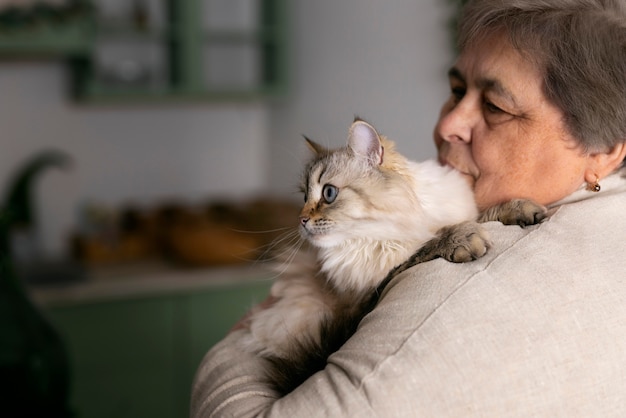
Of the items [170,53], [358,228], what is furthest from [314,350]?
[170,53]

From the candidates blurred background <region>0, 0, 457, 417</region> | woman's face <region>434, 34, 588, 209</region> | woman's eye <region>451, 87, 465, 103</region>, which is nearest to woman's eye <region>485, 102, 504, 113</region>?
woman's face <region>434, 34, 588, 209</region>

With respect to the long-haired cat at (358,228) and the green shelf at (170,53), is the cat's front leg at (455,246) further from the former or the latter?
the green shelf at (170,53)

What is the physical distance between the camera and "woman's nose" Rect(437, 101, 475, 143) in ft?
4.13

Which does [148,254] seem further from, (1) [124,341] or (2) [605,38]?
(2) [605,38]

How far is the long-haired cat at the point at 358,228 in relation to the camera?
1140 millimetres

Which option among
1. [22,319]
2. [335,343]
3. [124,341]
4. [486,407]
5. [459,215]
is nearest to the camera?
[486,407]

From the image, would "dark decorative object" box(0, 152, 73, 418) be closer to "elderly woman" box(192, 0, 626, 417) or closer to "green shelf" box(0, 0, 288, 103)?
"elderly woman" box(192, 0, 626, 417)

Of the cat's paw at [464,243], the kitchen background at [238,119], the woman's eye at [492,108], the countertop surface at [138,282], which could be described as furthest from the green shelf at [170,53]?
the cat's paw at [464,243]

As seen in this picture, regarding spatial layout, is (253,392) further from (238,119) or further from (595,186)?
(238,119)

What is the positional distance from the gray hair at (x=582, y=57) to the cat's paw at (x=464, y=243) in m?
0.25

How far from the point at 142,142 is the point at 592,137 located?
9.16ft

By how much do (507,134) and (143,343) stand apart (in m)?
2.14

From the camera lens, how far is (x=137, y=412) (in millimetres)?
3014

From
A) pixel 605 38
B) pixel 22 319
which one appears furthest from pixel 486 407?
pixel 22 319
